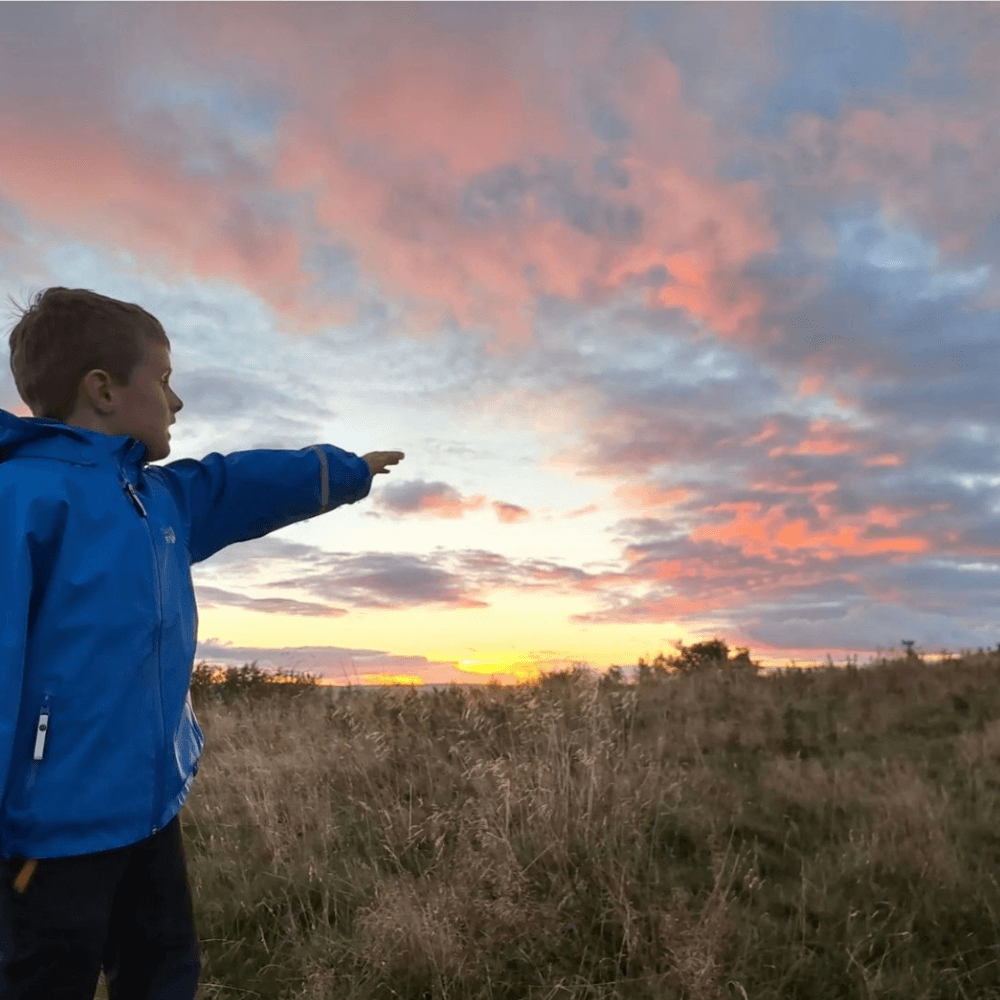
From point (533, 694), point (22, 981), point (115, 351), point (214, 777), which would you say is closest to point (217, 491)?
point (115, 351)

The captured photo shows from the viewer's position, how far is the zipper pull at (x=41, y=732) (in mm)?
2252

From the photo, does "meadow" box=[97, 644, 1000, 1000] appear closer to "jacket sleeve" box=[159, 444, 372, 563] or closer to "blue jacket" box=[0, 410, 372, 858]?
"blue jacket" box=[0, 410, 372, 858]

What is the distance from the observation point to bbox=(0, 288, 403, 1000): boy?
2.28 meters

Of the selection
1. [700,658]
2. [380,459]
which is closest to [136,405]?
[380,459]

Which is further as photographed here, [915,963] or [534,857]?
[534,857]

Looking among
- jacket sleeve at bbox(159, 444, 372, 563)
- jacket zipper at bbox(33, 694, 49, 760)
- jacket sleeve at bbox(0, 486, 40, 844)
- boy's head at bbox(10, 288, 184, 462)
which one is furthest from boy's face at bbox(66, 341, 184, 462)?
jacket zipper at bbox(33, 694, 49, 760)

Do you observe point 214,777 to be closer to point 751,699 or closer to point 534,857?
point 534,857

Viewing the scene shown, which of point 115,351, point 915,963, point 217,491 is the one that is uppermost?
point 115,351

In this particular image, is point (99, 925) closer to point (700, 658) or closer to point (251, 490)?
point (251, 490)

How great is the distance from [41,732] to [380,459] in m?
1.41

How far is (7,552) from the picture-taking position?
2.30 metres

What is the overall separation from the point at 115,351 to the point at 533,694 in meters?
6.67

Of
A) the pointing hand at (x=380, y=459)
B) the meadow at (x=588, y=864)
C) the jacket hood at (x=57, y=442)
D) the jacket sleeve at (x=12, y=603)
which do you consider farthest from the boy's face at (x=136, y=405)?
the meadow at (x=588, y=864)

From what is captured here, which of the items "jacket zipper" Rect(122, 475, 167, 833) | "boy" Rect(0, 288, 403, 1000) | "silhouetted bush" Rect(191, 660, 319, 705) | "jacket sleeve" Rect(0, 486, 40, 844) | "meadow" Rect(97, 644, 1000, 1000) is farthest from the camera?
"silhouetted bush" Rect(191, 660, 319, 705)
